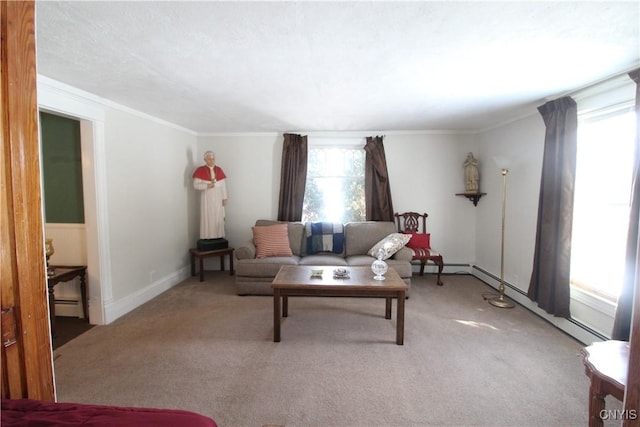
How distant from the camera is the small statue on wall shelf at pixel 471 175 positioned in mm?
4262

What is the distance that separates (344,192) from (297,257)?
1.36 m

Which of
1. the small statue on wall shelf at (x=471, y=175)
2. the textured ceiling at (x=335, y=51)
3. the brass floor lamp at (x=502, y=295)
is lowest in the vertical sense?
the brass floor lamp at (x=502, y=295)

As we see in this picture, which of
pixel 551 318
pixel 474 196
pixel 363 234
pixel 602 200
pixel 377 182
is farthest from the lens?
pixel 377 182

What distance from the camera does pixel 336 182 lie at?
4.66m

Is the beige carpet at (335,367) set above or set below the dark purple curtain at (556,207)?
below

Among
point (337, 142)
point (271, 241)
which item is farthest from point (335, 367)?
point (337, 142)

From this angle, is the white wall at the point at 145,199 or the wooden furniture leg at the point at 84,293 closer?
the wooden furniture leg at the point at 84,293

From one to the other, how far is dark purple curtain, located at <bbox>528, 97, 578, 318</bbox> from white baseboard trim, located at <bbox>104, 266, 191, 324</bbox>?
428 cm

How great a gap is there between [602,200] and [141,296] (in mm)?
4713

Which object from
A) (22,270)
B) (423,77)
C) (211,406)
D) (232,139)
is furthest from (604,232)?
(232,139)

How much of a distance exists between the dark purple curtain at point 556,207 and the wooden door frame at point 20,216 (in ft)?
11.6

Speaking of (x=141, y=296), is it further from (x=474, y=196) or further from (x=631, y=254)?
(x=474, y=196)

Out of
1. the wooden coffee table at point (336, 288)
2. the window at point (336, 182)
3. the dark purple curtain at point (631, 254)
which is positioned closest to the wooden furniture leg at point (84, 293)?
the wooden coffee table at point (336, 288)

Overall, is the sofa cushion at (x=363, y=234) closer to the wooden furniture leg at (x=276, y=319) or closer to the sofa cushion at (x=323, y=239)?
the sofa cushion at (x=323, y=239)
